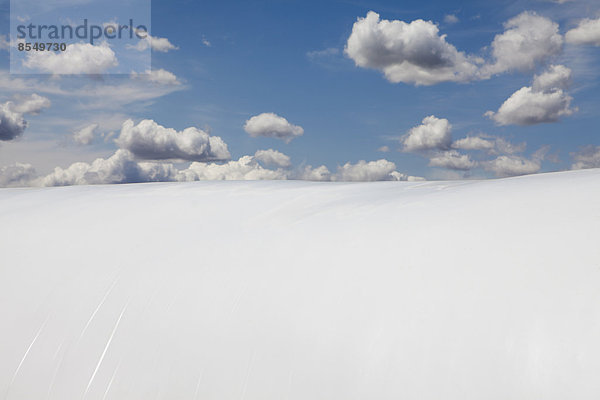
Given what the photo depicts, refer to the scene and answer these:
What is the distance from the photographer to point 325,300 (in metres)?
4.79

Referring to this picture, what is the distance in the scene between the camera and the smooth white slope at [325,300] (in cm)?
375

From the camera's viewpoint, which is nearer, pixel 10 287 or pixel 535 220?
pixel 535 220

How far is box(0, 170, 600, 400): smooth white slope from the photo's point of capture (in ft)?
12.3

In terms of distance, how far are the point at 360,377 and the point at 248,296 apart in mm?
1741

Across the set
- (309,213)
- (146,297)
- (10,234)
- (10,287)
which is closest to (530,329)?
(309,213)

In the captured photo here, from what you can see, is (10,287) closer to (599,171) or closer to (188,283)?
(188,283)

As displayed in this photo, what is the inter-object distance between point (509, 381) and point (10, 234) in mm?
9148

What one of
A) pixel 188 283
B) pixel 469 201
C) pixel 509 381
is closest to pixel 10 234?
pixel 188 283

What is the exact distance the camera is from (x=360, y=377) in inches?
160

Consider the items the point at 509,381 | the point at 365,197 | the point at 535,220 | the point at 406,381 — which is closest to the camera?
the point at 509,381

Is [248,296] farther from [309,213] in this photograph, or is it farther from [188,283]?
[309,213]

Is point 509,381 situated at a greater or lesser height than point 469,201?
lesser

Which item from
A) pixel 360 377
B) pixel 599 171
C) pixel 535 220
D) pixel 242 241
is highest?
pixel 599 171

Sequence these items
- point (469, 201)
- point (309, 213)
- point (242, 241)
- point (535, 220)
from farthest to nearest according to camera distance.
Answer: point (309, 213)
point (242, 241)
point (469, 201)
point (535, 220)
